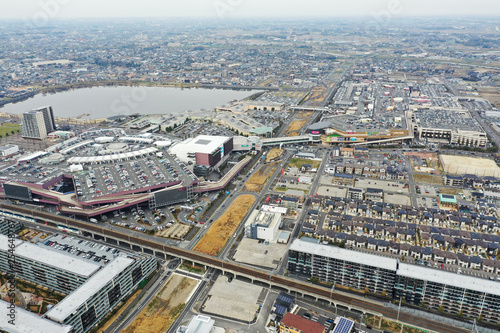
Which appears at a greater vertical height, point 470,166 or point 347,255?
point 347,255

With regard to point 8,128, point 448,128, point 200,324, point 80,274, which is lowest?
point 200,324

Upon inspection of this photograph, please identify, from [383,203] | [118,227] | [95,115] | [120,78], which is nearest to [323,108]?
[383,203]

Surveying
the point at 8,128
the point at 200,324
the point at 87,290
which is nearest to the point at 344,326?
the point at 200,324

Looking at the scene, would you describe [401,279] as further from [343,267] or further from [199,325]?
[199,325]

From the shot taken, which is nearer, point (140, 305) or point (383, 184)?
point (140, 305)

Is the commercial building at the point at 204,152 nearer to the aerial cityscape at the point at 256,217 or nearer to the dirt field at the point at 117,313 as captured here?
the aerial cityscape at the point at 256,217

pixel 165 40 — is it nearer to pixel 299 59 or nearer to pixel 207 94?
pixel 299 59

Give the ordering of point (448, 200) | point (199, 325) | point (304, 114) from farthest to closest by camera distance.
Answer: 1. point (304, 114)
2. point (448, 200)
3. point (199, 325)
